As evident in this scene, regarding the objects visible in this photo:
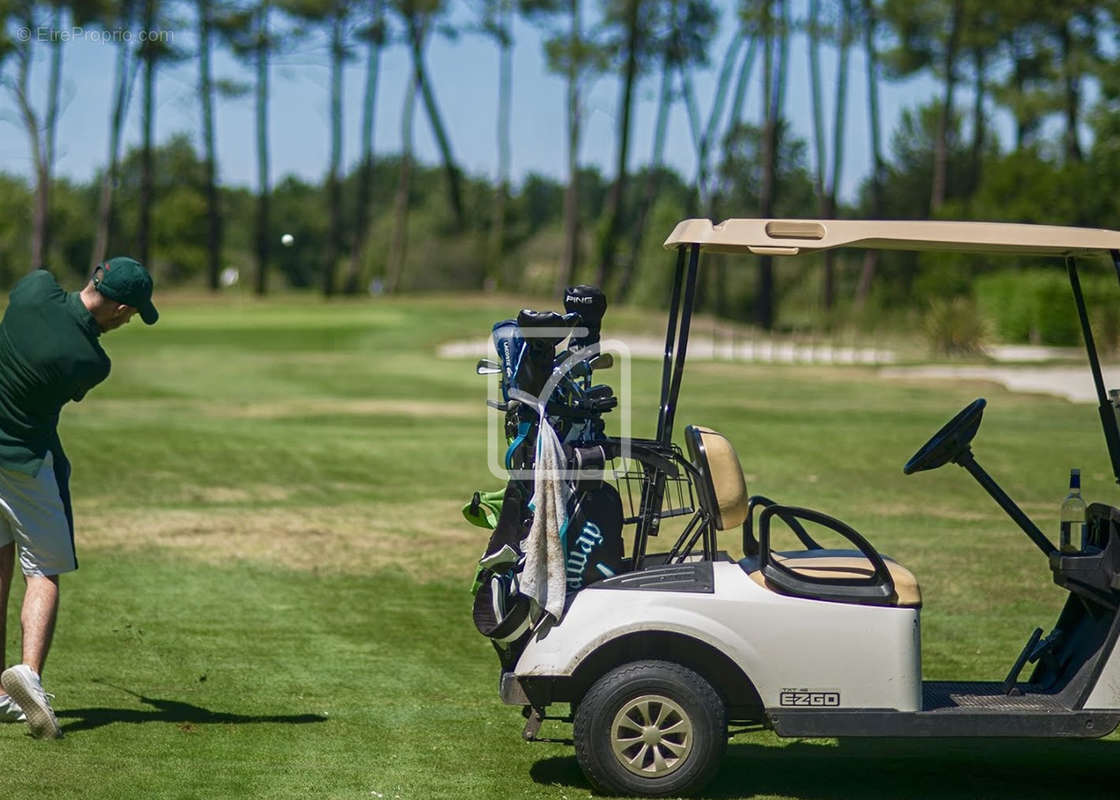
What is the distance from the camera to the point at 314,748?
6.02m

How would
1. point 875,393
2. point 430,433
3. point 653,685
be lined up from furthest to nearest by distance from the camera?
point 875,393 → point 430,433 → point 653,685

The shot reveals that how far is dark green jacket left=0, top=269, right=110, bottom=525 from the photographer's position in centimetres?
607

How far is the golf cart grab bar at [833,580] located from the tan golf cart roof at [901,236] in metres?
0.88

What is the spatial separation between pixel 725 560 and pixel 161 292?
53526 mm

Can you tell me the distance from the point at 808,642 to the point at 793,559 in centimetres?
36

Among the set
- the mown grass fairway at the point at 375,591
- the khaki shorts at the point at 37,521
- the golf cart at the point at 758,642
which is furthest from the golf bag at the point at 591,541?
the khaki shorts at the point at 37,521

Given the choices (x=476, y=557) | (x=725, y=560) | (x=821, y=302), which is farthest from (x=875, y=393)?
(x=821, y=302)

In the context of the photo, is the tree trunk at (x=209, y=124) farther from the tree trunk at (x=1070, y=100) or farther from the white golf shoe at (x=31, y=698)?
the white golf shoe at (x=31, y=698)

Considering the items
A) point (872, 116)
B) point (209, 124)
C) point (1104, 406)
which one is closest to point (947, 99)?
point (872, 116)

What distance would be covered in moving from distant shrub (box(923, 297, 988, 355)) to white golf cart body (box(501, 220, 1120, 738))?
92.5 ft

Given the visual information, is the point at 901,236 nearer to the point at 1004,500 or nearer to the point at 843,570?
the point at 1004,500

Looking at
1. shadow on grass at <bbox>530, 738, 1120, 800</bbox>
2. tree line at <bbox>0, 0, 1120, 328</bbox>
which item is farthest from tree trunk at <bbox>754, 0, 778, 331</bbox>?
shadow on grass at <bbox>530, 738, 1120, 800</bbox>

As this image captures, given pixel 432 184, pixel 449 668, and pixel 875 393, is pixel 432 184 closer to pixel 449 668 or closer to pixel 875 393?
pixel 875 393

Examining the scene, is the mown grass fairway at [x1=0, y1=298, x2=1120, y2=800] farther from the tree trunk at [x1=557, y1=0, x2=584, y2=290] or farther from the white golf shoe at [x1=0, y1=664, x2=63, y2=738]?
the tree trunk at [x1=557, y1=0, x2=584, y2=290]
